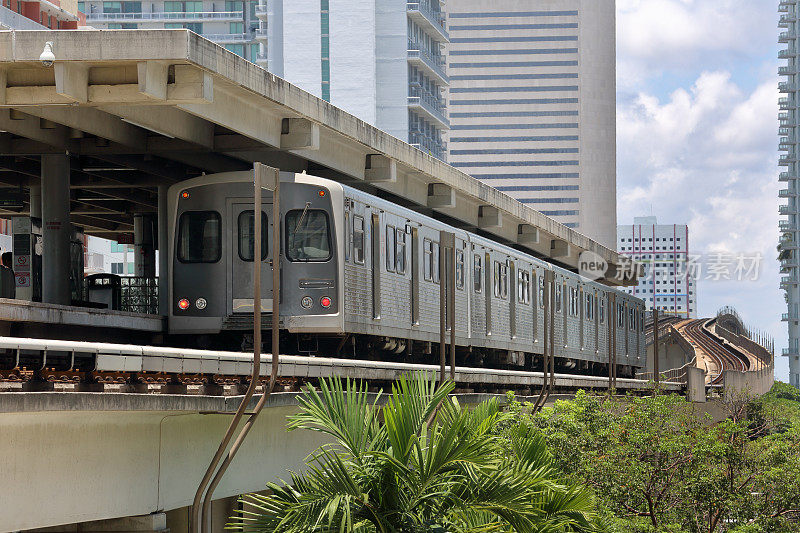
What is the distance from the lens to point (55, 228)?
22.1m

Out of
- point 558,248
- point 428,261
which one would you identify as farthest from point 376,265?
point 558,248

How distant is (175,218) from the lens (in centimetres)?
2025

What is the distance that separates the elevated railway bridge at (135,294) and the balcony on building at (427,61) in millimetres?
73622

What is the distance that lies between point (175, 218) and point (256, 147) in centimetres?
194

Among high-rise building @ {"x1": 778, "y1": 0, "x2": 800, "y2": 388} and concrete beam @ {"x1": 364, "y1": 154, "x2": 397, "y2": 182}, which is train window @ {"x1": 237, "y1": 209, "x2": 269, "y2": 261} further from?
high-rise building @ {"x1": 778, "y1": 0, "x2": 800, "y2": 388}

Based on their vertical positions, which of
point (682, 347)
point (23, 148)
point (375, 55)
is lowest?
point (682, 347)

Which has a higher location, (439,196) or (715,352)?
(439,196)

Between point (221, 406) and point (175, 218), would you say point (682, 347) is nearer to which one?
point (175, 218)

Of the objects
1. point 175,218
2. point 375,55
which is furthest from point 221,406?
point 375,55

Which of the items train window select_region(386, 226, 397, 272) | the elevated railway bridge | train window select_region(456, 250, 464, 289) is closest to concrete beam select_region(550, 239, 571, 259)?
the elevated railway bridge

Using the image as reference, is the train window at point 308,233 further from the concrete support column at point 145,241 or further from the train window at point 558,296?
the train window at point 558,296

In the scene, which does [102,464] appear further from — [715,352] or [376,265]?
[715,352]

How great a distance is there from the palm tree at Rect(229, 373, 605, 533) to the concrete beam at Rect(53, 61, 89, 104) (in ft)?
21.7

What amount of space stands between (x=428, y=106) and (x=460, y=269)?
80.5 m
